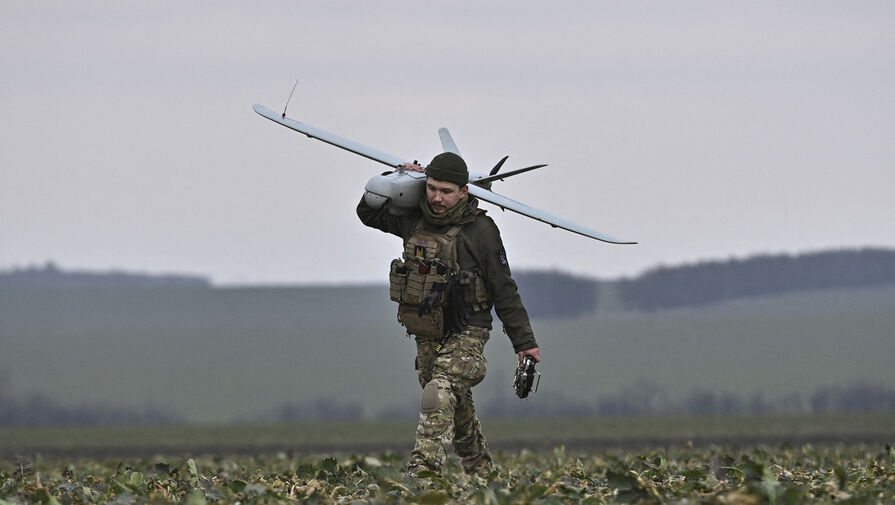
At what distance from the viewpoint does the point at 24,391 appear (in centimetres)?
10269

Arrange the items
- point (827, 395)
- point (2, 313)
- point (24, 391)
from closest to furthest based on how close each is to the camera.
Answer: point (24, 391) → point (827, 395) → point (2, 313)

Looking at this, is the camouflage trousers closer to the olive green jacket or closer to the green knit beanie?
the olive green jacket

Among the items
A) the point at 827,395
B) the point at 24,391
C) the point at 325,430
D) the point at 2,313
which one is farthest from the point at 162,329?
the point at 325,430

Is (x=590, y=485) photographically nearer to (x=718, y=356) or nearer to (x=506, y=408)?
(x=506, y=408)

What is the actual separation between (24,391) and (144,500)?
96460 mm

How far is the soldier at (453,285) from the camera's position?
1273 cm

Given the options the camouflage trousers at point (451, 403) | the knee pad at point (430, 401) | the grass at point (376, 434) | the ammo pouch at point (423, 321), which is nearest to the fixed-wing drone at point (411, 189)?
the ammo pouch at point (423, 321)

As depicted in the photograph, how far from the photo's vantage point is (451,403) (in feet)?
41.1

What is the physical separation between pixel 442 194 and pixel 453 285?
0.74m

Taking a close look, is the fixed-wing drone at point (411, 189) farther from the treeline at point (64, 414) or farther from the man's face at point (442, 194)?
the treeline at point (64, 414)

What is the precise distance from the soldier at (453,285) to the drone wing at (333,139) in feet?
2.76

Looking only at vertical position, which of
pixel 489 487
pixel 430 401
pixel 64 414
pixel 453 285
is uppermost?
pixel 64 414

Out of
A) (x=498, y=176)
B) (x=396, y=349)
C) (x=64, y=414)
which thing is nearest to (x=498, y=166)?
(x=498, y=176)

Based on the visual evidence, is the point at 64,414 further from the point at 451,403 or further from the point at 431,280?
the point at 451,403
